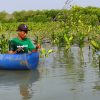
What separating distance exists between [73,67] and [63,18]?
6035 mm

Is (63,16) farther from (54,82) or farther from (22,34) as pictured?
(54,82)

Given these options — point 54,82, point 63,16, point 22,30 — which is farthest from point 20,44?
point 63,16

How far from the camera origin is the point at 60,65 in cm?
1334

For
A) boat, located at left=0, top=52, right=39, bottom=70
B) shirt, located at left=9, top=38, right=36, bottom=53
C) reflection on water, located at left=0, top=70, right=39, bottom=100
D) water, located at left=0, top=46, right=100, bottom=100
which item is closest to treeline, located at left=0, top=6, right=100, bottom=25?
water, located at left=0, top=46, right=100, bottom=100

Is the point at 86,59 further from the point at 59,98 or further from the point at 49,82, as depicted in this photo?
the point at 59,98

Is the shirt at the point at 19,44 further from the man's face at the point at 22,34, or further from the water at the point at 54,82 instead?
the water at the point at 54,82

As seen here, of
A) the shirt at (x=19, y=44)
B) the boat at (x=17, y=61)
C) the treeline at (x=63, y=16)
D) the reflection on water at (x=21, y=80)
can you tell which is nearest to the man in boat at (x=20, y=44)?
the shirt at (x=19, y=44)

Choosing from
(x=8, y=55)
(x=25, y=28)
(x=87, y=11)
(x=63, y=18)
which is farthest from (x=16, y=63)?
(x=87, y=11)

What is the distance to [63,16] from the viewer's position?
711 inches

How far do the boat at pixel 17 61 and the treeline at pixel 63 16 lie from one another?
14.3 feet

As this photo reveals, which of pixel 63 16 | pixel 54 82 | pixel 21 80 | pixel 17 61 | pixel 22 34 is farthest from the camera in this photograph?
pixel 63 16

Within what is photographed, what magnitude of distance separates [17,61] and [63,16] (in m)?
7.03

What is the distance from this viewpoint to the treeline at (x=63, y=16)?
1810 cm

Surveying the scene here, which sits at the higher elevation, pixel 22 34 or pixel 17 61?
pixel 22 34
